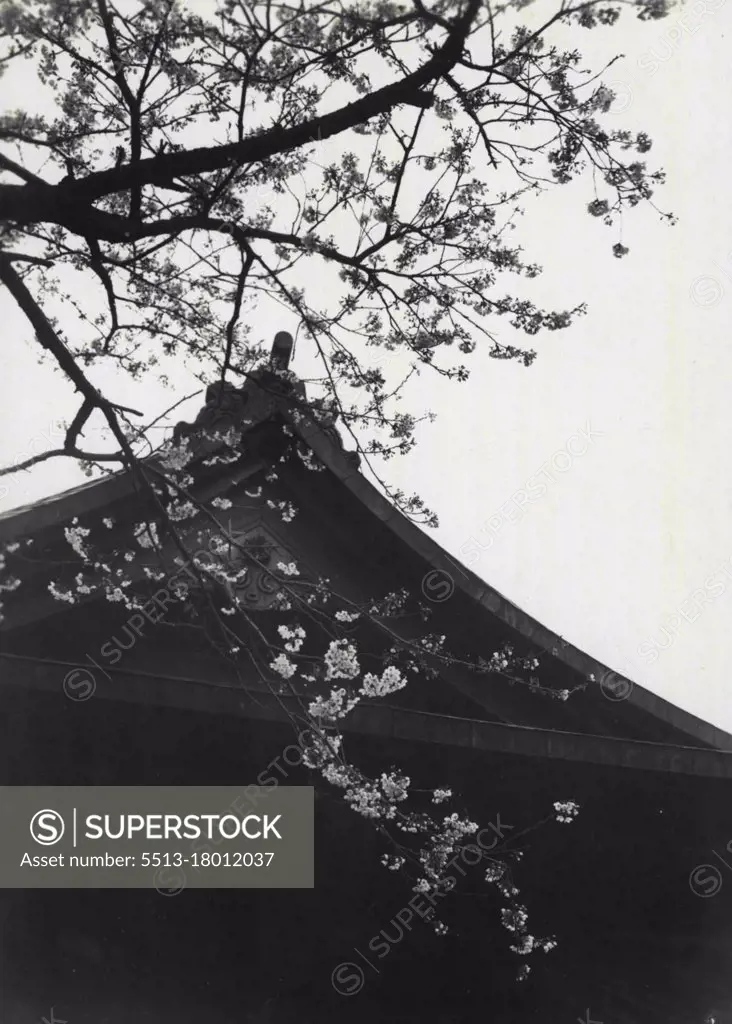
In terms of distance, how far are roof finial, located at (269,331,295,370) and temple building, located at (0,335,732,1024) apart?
2cm

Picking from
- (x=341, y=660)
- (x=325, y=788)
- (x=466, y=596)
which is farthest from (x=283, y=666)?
(x=466, y=596)

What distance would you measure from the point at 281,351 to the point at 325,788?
2.36 meters

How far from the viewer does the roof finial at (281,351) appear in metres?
5.34

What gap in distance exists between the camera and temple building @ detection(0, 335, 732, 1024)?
4.73m

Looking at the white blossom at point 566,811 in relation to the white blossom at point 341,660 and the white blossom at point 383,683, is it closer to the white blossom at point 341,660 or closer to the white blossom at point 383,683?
the white blossom at point 383,683

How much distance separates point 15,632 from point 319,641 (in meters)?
1.63

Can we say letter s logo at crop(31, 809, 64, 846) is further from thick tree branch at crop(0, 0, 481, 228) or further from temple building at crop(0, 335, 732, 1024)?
thick tree branch at crop(0, 0, 481, 228)

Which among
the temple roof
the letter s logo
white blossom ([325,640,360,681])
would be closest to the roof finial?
the temple roof

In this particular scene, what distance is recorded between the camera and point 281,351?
17.6 feet

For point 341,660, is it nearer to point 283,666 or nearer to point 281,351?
point 283,666

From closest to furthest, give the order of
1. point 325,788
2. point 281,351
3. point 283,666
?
point 283,666 → point 325,788 → point 281,351

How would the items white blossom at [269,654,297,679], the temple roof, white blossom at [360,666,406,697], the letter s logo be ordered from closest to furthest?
white blossom at [269,654,297,679], the letter s logo, white blossom at [360,666,406,697], the temple roof

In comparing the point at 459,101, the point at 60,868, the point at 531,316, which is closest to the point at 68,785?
the point at 60,868

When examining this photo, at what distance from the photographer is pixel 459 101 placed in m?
4.71
